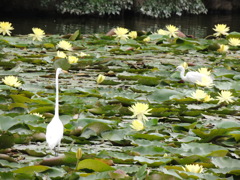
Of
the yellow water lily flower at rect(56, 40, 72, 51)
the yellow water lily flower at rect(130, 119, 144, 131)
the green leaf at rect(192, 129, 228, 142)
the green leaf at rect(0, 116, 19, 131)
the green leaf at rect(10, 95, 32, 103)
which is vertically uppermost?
the yellow water lily flower at rect(56, 40, 72, 51)

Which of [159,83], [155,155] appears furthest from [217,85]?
[155,155]

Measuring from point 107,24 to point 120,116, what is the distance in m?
10.5

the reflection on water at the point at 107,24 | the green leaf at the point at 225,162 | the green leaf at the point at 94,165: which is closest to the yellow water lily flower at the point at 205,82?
the green leaf at the point at 225,162

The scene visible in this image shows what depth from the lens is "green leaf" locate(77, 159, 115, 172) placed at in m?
2.13

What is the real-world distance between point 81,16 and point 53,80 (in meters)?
11.5

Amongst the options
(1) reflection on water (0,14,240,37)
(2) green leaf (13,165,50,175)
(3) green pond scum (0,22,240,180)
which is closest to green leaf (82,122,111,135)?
(3) green pond scum (0,22,240,180)

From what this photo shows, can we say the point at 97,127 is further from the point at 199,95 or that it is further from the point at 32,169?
the point at 199,95

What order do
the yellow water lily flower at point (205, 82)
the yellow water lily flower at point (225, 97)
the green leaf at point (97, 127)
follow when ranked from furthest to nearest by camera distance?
1. the yellow water lily flower at point (205, 82)
2. the yellow water lily flower at point (225, 97)
3. the green leaf at point (97, 127)

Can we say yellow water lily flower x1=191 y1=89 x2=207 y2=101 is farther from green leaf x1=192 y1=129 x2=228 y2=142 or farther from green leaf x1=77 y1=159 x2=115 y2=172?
green leaf x1=77 y1=159 x2=115 y2=172

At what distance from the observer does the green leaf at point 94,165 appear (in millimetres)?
2135

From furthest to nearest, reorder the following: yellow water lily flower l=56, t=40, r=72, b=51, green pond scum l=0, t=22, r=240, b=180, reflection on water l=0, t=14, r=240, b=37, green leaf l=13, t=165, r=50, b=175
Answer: reflection on water l=0, t=14, r=240, b=37, yellow water lily flower l=56, t=40, r=72, b=51, green pond scum l=0, t=22, r=240, b=180, green leaf l=13, t=165, r=50, b=175

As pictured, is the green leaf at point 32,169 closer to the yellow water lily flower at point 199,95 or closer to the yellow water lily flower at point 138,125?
the yellow water lily flower at point 138,125

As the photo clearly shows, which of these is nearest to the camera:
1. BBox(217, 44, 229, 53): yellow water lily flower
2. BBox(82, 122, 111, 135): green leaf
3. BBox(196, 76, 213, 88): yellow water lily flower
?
BBox(82, 122, 111, 135): green leaf

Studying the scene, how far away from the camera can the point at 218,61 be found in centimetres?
497
